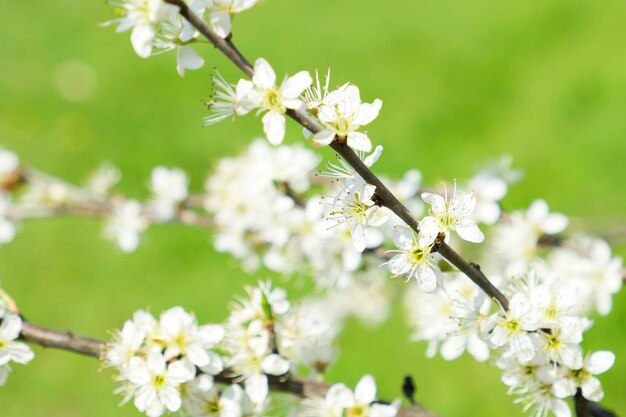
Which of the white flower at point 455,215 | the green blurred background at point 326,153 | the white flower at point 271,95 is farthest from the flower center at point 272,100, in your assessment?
the green blurred background at point 326,153

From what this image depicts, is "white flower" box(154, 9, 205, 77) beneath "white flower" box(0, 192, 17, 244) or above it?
beneath

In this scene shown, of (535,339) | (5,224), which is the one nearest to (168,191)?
(5,224)

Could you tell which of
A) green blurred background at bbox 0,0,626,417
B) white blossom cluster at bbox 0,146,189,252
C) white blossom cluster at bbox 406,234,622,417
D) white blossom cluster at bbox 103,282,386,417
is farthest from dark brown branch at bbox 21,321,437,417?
green blurred background at bbox 0,0,626,417

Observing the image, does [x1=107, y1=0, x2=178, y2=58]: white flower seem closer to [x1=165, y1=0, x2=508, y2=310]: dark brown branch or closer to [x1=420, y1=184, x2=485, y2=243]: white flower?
[x1=165, y1=0, x2=508, y2=310]: dark brown branch

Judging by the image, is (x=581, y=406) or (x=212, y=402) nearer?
(x=581, y=406)

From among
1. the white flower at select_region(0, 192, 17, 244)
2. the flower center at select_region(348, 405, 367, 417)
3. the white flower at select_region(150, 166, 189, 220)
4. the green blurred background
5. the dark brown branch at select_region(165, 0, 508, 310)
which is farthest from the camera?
the green blurred background

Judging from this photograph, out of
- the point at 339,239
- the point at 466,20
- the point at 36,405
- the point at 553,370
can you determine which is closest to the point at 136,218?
the point at 339,239

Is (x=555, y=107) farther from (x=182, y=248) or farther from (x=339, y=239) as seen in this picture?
(x=339, y=239)

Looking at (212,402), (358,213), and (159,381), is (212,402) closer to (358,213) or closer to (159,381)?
(159,381)
